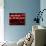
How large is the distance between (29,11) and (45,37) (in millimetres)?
2780

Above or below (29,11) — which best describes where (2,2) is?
above

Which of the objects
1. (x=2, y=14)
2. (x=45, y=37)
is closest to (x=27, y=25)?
(x=2, y=14)

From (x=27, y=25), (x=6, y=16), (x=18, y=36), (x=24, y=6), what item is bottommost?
(x=18, y=36)

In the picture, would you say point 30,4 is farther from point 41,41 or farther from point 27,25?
point 41,41

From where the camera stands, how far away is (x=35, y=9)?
18.2ft

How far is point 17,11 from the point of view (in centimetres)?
552

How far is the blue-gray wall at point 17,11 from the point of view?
17.9 feet

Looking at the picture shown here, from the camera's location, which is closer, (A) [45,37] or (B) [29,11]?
(A) [45,37]

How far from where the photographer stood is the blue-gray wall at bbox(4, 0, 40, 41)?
17.9 feet

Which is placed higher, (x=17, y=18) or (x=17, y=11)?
(x=17, y=11)

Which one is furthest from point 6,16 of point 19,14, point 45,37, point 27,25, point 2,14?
point 45,37

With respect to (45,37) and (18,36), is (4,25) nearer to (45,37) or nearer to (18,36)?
(18,36)

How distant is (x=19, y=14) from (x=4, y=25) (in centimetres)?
74

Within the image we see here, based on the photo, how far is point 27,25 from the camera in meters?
5.55
